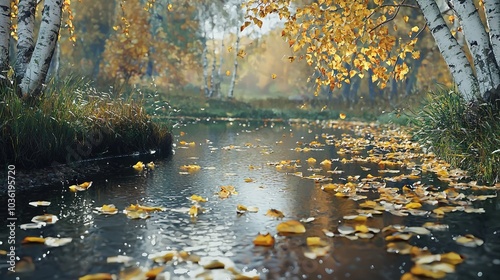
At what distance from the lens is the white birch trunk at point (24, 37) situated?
8.38 meters

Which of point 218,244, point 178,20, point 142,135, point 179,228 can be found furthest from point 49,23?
point 178,20

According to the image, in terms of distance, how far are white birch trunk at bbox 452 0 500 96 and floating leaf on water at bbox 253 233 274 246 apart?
497 centimetres

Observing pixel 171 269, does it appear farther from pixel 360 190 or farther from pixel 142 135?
pixel 142 135

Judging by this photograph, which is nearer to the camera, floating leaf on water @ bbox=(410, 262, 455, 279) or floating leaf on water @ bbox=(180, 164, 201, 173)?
floating leaf on water @ bbox=(410, 262, 455, 279)

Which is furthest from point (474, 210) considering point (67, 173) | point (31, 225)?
point (67, 173)

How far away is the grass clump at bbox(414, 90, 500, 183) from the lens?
22.0ft

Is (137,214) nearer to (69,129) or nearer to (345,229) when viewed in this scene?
(345,229)

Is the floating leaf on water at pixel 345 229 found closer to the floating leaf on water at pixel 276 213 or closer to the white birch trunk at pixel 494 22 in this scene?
the floating leaf on water at pixel 276 213

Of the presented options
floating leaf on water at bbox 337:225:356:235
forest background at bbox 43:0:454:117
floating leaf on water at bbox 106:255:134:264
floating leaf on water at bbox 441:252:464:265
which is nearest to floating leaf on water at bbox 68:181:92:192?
floating leaf on water at bbox 106:255:134:264

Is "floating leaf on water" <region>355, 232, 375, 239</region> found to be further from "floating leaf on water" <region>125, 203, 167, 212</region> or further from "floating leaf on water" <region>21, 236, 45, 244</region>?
"floating leaf on water" <region>21, 236, 45, 244</region>

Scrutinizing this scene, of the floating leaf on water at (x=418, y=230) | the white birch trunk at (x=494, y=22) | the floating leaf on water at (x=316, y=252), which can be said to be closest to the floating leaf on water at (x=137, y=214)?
A: the floating leaf on water at (x=316, y=252)

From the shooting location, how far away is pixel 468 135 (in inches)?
289

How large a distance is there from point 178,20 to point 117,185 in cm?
3440

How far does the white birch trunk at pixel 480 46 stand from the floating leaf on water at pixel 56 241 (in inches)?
241
